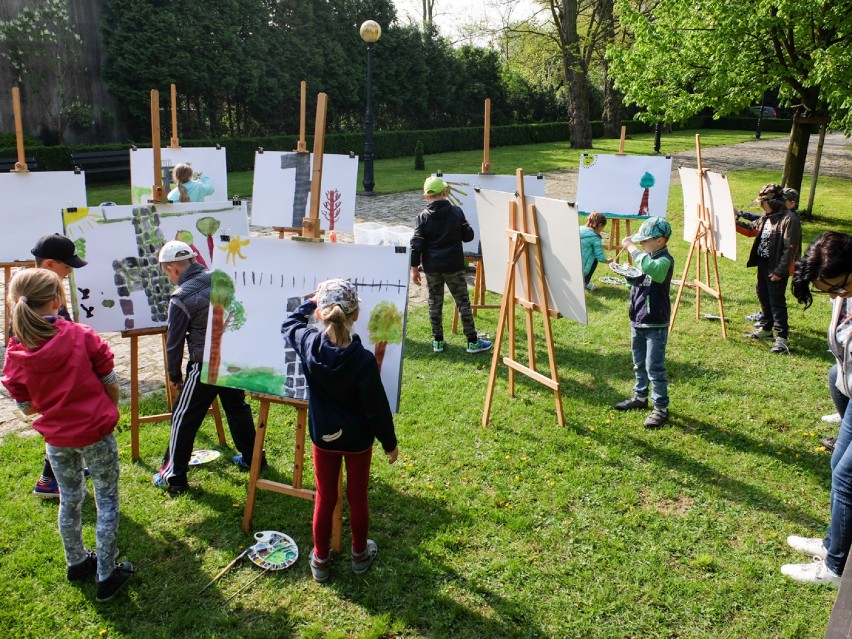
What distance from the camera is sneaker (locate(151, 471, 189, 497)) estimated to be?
503 cm

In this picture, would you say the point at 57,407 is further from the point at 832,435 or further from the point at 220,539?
the point at 832,435

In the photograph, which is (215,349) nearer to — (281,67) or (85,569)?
(85,569)

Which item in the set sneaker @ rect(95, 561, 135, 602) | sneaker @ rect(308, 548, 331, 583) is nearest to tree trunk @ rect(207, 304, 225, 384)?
sneaker @ rect(95, 561, 135, 602)

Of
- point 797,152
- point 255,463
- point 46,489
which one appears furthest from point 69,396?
point 797,152

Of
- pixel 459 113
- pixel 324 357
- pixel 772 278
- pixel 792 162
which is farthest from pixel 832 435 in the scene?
pixel 459 113

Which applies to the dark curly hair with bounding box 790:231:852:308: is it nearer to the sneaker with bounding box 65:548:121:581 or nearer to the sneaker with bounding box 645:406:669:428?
the sneaker with bounding box 645:406:669:428

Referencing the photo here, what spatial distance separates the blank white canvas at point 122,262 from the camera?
542cm

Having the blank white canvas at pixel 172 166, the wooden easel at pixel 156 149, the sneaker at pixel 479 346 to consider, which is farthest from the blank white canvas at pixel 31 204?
the sneaker at pixel 479 346

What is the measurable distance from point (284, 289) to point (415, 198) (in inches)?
569

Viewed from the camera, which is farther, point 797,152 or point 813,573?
point 797,152

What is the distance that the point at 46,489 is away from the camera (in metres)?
4.98

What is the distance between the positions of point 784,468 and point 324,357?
408cm

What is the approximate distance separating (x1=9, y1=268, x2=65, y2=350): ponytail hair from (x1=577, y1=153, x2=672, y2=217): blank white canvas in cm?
852

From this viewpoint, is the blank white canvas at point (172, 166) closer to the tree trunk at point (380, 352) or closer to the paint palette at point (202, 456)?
the paint palette at point (202, 456)
